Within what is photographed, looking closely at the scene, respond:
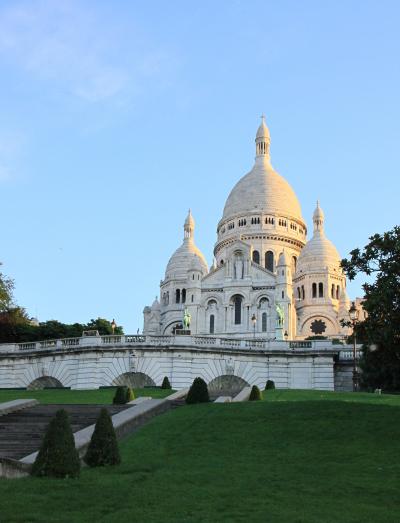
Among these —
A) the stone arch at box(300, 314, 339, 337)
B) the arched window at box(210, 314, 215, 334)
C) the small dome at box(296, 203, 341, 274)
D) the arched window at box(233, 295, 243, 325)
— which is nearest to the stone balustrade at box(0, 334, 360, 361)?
the arched window at box(233, 295, 243, 325)

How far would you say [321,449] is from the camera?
1986 centimetres

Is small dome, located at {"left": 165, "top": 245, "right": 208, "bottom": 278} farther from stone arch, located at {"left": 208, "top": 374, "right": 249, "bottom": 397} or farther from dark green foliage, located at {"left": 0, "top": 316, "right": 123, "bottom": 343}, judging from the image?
stone arch, located at {"left": 208, "top": 374, "right": 249, "bottom": 397}

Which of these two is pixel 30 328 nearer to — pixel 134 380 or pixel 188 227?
pixel 134 380

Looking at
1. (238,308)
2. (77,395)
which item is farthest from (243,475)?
(238,308)

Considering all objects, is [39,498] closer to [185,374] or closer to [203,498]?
[203,498]

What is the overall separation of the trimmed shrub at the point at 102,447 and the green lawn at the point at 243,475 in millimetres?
350

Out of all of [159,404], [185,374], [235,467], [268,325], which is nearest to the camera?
[235,467]

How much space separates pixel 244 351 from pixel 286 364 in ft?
9.25

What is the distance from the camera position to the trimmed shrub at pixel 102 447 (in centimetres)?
1745

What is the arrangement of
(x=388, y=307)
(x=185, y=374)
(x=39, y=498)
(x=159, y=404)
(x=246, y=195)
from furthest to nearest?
(x=246, y=195) < (x=185, y=374) < (x=159, y=404) < (x=388, y=307) < (x=39, y=498)

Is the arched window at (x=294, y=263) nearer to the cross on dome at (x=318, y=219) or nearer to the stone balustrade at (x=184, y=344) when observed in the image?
the cross on dome at (x=318, y=219)

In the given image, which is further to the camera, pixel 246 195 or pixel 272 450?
pixel 246 195

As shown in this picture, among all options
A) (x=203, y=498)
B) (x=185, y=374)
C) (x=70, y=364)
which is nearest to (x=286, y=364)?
(x=185, y=374)

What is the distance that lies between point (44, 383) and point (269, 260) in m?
70.2
